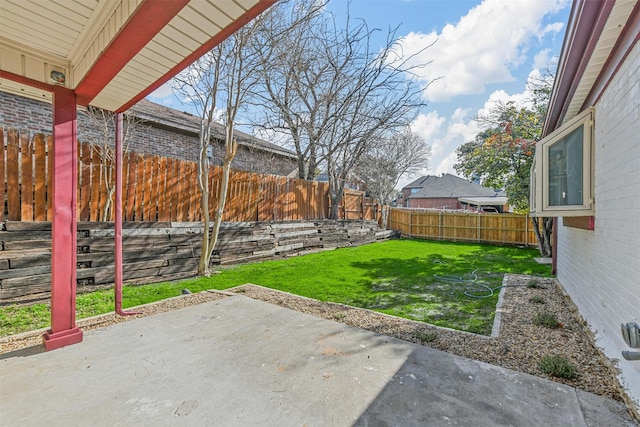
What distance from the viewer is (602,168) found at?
286 centimetres

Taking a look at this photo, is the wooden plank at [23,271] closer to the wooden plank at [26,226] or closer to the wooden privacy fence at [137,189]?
the wooden plank at [26,226]

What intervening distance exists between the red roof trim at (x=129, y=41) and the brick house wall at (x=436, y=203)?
1312 inches

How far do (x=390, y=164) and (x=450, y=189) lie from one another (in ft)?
62.1

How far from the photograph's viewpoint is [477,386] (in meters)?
2.20

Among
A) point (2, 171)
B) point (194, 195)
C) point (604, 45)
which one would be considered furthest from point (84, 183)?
point (604, 45)

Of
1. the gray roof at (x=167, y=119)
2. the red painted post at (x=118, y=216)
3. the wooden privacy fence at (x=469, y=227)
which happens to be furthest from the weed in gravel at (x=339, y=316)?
the wooden privacy fence at (x=469, y=227)

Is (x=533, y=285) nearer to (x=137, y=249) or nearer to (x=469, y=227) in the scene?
(x=137, y=249)

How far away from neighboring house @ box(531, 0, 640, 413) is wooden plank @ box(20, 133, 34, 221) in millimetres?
6442

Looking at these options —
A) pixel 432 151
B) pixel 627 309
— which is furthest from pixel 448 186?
pixel 627 309

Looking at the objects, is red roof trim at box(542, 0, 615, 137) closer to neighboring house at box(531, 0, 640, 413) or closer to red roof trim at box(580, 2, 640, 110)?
neighboring house at box(531, 0, 640, 413)

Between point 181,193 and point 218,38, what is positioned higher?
point 218,38

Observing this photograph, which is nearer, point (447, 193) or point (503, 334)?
point (503, 334)

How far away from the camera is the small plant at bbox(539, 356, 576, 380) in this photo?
2.36 meters

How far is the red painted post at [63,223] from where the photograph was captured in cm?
269
